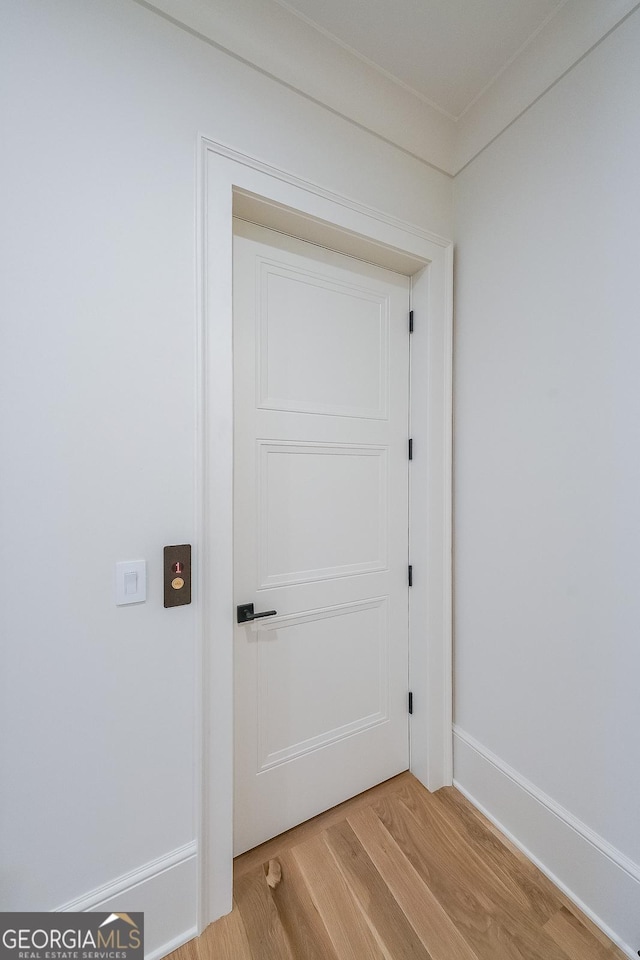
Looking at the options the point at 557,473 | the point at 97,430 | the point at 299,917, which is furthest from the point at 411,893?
the point at 97,430

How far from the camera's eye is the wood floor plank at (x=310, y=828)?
128cm

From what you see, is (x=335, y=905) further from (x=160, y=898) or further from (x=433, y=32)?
(x=433, y=32)

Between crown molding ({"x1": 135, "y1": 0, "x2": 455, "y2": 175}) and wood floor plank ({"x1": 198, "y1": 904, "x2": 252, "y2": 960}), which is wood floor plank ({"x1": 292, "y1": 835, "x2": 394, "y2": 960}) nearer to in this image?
wood floor plank ({"x1": 198, "y1": 904, "x2": 252, "y2": 960})

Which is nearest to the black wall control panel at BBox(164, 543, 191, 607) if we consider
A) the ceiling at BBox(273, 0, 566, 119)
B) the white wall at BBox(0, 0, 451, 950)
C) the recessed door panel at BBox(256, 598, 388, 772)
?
the white wall at BBox(0, 0, 451, 950)

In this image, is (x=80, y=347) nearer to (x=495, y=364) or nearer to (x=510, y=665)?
(x=495, y=364)

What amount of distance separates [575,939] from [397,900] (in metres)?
0.50

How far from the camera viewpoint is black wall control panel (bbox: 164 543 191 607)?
3.41ft

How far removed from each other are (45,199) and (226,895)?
200 cm

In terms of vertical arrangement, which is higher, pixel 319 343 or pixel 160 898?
pixel 319 343

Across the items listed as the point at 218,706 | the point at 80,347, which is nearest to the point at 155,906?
the point at 218,706

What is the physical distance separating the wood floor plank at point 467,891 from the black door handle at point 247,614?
967 millimetres

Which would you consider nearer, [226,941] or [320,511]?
[226,941]

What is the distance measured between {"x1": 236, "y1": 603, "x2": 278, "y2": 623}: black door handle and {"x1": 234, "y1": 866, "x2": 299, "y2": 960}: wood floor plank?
Answer: 32.7 inches

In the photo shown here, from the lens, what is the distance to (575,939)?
41.3 inches
